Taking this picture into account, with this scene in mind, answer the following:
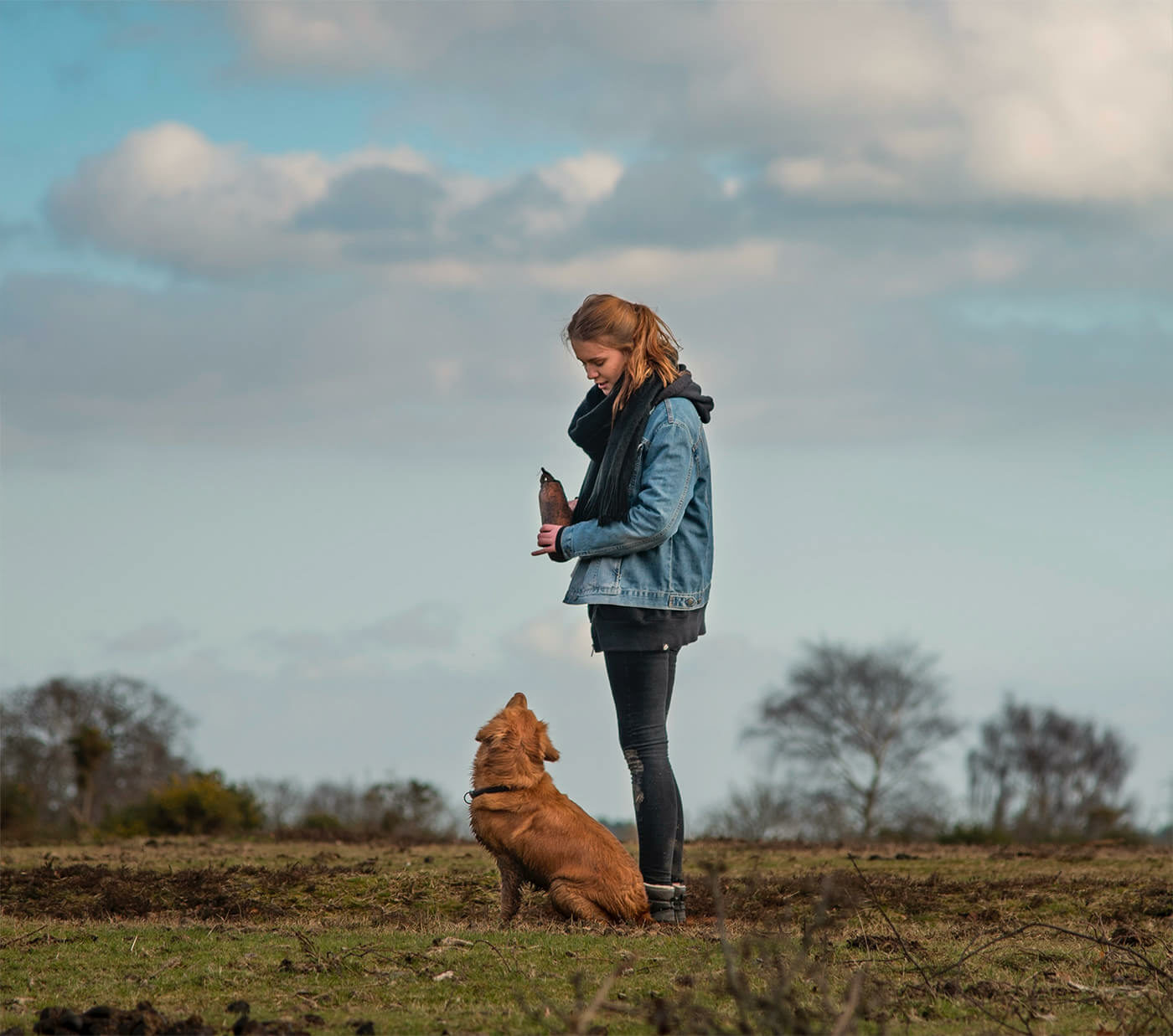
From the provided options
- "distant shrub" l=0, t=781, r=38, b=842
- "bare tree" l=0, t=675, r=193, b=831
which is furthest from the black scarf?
"bare tree" l=0, t=675, r=193, b=831

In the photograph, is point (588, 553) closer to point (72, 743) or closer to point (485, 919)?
point (485, 919)

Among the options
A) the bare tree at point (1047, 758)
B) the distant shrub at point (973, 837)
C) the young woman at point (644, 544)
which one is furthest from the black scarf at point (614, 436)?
the bare tree at point (1047, 758)

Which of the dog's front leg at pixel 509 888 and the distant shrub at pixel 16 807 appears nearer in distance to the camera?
the dog's front leg at pixel 509 888

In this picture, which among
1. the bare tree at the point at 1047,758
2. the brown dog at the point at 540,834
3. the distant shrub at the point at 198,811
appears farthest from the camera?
the bare tree at the point at 1047,758

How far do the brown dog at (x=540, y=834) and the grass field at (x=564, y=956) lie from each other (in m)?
0.22

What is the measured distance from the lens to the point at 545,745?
684cm

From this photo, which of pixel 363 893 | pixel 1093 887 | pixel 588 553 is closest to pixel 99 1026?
pixel 588 553

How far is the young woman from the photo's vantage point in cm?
668

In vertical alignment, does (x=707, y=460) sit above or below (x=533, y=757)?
above

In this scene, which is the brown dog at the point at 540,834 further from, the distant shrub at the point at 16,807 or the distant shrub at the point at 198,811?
the distant shrub at the point at 16,807

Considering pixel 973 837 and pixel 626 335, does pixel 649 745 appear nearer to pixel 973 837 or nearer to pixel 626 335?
pixel 626 335

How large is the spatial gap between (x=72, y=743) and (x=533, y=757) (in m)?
22.6

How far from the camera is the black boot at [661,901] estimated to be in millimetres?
6801

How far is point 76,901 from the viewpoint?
8656mm
